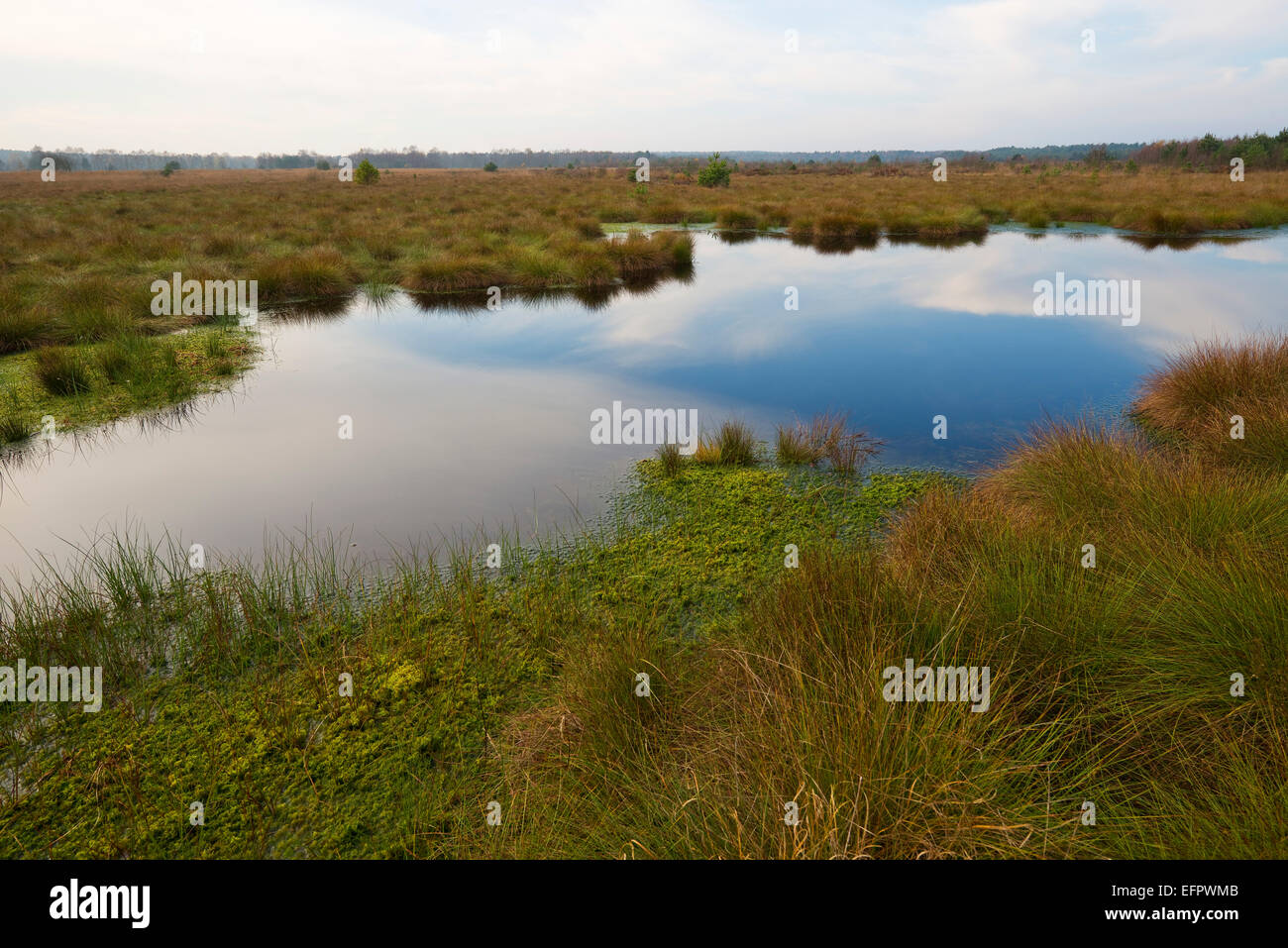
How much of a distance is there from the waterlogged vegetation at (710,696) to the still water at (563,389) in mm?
1237

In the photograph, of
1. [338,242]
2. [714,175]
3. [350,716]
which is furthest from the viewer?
[714,175]

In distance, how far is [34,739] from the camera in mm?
3465

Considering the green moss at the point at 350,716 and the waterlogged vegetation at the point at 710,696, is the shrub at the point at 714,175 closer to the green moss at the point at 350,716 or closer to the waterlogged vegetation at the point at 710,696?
the waterlogged vegetation at the point at 710,696

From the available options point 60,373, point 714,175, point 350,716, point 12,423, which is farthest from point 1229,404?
point 714,175

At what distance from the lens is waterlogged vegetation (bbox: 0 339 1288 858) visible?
90.9 inches

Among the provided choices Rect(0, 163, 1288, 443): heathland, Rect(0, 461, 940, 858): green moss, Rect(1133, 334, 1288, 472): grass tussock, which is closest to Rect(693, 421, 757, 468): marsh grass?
Rect(0, 461, 940, 858): green moss

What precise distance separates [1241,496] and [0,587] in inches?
327

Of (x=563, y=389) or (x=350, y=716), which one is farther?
(x=563, y=389)

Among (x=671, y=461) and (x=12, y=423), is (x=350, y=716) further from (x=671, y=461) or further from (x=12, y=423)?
(x=12, y=423)

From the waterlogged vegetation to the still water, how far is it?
1.24 m

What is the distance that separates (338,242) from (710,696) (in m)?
19.8

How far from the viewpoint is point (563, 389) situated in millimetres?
10125

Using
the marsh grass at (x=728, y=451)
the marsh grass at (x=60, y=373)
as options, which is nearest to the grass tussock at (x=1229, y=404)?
the marsh grass at (x=728, y=451)
